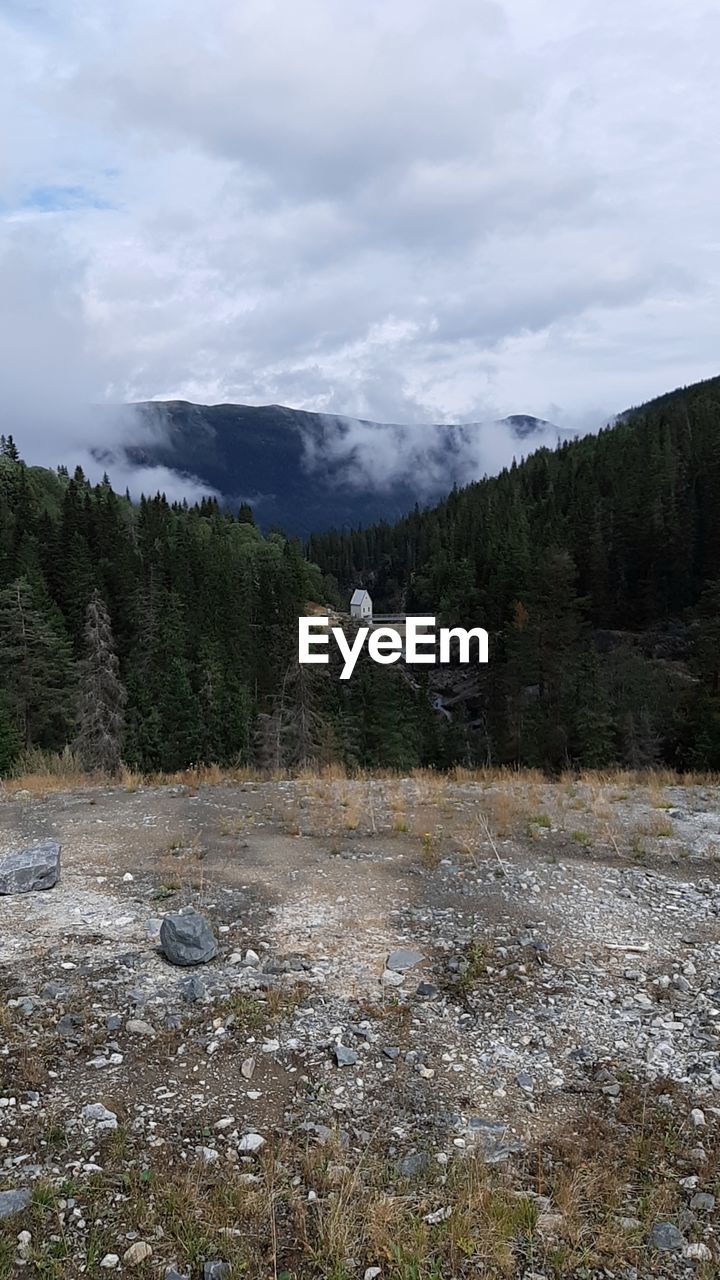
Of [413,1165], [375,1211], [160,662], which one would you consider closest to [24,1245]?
[375,1211]

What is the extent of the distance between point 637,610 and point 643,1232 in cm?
8296

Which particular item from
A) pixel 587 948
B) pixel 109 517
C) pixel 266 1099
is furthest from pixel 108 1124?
pixel 109 517

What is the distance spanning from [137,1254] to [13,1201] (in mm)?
961

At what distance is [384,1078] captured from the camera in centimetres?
629

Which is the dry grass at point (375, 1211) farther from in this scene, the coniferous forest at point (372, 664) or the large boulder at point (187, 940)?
the coniferous forest at point (372, 664)

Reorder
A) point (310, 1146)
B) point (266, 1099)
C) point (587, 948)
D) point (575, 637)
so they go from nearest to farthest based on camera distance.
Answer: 1. point (310, 1146)
2. point (266, 1099)
3. point (587, 948)
4. point (575, 637)

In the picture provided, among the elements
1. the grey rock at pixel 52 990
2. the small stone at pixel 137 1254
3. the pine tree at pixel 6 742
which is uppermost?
the grey rock at pixel 52 990

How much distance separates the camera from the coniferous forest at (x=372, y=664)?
38.4 metres

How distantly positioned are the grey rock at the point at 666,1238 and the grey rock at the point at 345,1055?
263cm

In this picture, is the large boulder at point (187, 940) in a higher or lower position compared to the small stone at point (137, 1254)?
higher

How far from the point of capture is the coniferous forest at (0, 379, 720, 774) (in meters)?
38.4

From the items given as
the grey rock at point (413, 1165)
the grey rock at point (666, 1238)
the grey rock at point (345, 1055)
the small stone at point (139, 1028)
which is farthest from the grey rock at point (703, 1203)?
the small stone at point (139, 1028)

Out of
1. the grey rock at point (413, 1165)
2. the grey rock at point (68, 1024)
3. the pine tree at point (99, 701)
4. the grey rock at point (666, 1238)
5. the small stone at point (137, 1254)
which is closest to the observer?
the small stone at point (137, 1254)

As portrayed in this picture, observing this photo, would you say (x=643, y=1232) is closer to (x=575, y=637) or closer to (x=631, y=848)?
(x=631, y=848)
